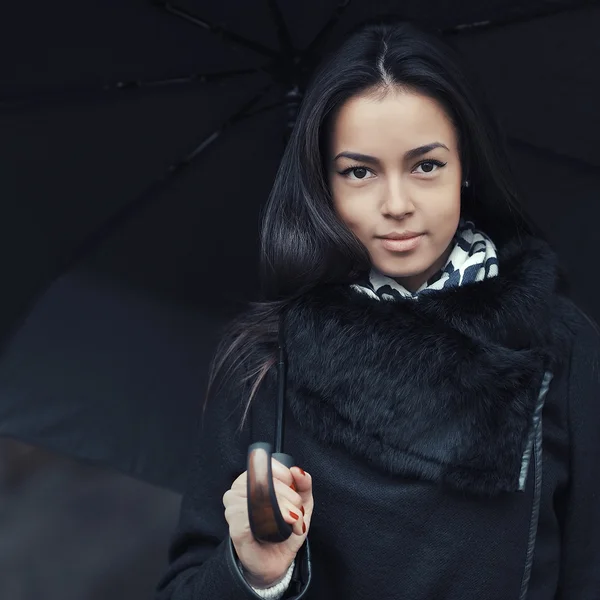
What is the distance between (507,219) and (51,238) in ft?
2.84

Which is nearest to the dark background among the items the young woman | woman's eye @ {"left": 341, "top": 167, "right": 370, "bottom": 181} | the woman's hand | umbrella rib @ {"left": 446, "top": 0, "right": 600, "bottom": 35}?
umbrella rib @ {"left": 446, "top": 0, "right": 600, "bottom": 35}

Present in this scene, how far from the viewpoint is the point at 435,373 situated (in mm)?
1594

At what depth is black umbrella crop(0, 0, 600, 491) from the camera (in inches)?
76.9

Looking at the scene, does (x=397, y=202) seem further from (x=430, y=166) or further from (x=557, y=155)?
(x=557, y=155)

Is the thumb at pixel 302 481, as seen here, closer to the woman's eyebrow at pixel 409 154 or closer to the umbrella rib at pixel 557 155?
the woman's eyebrow at pixel 409 154

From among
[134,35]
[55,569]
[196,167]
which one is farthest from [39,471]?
[134,35]

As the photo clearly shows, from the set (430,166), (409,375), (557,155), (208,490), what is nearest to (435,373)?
(409,375)

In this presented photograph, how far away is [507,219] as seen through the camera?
5.95 ft

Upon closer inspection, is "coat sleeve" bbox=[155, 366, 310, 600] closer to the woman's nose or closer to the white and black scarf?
the white and black scarf

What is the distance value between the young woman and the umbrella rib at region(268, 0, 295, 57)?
1.06 feet

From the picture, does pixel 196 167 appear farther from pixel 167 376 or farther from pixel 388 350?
pixel 388 350

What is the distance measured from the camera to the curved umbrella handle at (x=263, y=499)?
130 cm

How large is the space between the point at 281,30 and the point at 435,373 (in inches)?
31.5

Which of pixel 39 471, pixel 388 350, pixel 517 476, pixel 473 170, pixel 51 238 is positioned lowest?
pixel 39 471
